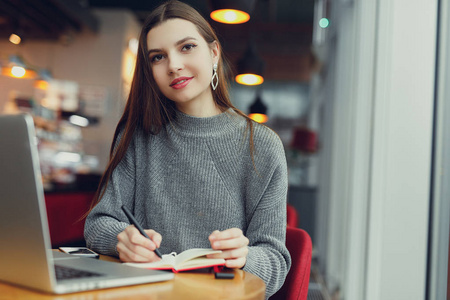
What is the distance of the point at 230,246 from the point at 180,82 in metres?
0.57

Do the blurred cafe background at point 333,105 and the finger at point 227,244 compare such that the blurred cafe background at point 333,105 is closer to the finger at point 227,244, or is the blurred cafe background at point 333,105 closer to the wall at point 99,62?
the wall at point 99,62

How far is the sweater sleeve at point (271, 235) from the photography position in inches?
45.9

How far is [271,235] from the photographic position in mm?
1271

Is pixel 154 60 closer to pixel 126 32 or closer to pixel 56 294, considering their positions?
pixel 56 294

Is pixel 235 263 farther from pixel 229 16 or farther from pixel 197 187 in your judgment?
pixel 229 16

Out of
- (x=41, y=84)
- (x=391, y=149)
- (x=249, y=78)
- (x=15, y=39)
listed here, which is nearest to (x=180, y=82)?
(x=391, y=149)

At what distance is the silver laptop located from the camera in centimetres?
73

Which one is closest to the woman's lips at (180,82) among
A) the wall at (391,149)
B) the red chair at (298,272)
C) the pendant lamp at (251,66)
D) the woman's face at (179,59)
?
the woman's face at (179,59)

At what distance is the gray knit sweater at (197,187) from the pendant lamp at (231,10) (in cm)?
187

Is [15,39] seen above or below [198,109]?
above

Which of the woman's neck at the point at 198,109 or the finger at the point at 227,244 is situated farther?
the woman's neck at the point at 198,109

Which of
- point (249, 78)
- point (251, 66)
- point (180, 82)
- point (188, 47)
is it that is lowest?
point (180, 82)

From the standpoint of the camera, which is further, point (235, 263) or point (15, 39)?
point (15, 39)

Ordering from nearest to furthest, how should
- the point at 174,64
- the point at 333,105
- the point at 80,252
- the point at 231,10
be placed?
the point at 80,252, the point at 174,64, the point at 231,10, the point at 333,105
